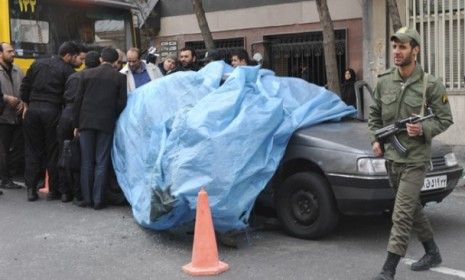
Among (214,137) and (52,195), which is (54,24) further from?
(214,137)

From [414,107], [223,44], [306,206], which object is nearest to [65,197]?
[306,206]

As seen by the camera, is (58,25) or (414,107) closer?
(414,107)

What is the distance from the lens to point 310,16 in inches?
540

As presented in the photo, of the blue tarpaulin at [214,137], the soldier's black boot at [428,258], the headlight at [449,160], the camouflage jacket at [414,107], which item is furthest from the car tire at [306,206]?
the headlight at [449,160]

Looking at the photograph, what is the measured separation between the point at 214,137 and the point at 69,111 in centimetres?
256

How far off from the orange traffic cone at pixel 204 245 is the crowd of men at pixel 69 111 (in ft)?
7.85

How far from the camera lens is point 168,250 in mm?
5453

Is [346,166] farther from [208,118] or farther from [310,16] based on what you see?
[310,16]

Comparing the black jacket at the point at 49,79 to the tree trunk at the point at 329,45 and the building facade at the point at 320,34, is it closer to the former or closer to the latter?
the tree trunk at the point at 329,45

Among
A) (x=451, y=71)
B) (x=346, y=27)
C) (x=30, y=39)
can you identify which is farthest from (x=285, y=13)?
(x=30, y=39)

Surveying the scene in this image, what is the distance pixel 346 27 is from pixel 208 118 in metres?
8.42

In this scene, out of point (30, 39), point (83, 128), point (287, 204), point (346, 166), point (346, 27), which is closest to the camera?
point (346, 166)

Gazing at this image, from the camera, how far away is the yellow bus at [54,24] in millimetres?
8172

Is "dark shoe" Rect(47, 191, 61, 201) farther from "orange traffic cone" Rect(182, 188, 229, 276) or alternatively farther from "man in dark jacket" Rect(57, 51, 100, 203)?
"orange traffic cone" Rect(182, 188, 229, 276)
